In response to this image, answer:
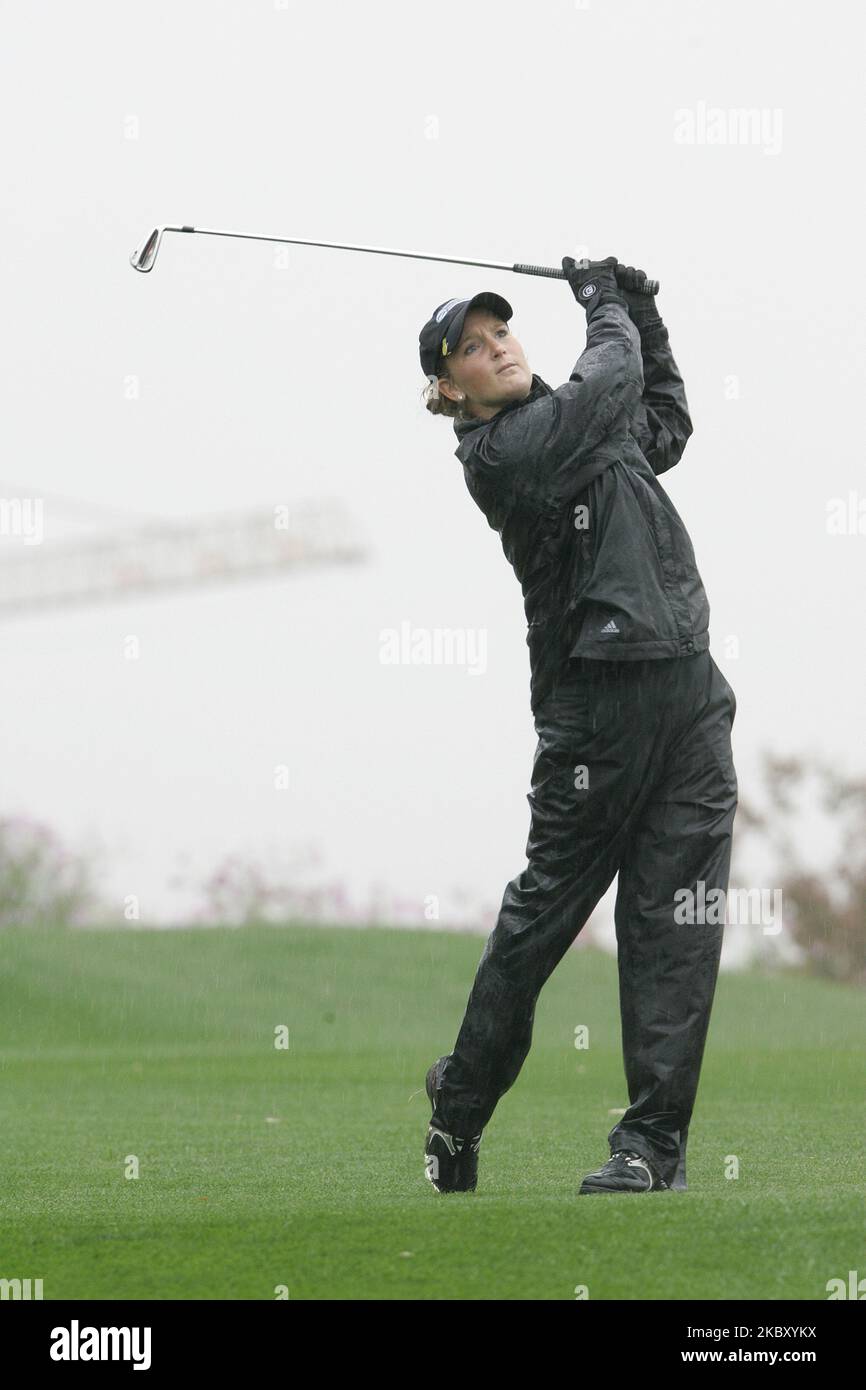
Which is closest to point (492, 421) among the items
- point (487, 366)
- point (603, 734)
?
point (487, 366)

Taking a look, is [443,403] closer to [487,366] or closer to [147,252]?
[487,366]

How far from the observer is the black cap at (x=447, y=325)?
14.5 ft

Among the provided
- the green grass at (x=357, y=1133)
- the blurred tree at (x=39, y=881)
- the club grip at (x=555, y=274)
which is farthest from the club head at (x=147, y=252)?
the blurred tree at (x=39, y=881)

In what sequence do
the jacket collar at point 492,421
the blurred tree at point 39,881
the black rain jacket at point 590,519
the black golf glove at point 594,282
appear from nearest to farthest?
the black rain jacket at point 590,519 < the jacket collar at point 492,421 < the black golf glove at point 594,282 < the blurred tree at point 39,881

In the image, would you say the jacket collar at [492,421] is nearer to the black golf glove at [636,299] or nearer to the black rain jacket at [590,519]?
the black rain jacket at [590,519]

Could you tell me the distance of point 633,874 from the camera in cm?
439

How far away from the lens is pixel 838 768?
19875 millimetres

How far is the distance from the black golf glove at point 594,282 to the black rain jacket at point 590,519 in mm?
70

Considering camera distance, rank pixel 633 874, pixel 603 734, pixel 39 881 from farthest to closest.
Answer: pixel 39 881, pixel 633 874, pixel 603 734

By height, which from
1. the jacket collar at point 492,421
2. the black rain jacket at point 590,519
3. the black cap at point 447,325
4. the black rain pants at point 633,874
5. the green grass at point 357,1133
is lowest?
the green grass at point 357,1133

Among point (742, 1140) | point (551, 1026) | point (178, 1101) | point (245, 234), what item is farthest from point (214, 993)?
point (245, 234)

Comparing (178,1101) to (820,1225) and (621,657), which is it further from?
(820,1225)

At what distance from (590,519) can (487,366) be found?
0.44 m

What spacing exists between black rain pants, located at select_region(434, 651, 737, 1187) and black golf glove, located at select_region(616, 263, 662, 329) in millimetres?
821
